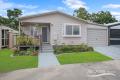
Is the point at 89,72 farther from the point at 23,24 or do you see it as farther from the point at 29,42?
the point at 23,24

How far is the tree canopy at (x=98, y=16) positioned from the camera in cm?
6069

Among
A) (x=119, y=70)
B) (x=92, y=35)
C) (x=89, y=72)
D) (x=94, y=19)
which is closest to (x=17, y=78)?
(x=89, y=72)

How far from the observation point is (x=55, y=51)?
25.7 m

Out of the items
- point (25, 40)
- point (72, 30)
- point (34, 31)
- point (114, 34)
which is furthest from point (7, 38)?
point (114, 34)

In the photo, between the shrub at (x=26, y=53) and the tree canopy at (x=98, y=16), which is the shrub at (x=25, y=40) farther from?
the tree canopy at (x=98, y=16)

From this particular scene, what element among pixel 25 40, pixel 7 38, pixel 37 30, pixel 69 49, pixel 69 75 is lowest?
pixel 69 75

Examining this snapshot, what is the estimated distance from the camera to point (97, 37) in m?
31.8

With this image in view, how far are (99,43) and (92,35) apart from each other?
151cm

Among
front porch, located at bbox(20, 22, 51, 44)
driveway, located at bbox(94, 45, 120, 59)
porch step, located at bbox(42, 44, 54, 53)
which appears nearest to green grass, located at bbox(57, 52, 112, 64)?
driveway, located at bbox(94, 45, 120, 59)

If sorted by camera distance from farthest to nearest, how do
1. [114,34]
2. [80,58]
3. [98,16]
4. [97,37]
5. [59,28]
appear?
[98,16] → [114,34] → [97,37] → [59,28] → [80,58]

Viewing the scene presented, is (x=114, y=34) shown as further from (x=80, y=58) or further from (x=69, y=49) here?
(x=80, y=58)

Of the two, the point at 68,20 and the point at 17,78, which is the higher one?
the point at 68,20

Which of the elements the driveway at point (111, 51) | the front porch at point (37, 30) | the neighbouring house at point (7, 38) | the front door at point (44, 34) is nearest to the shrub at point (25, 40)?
the front porch at point (37, 30)

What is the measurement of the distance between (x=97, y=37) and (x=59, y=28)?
5.39 meters
